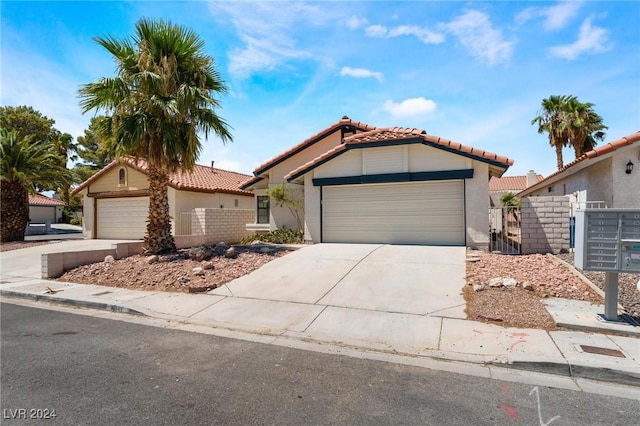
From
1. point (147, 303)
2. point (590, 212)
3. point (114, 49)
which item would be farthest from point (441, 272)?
point (114, 49)

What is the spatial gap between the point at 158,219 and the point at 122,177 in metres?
12.0

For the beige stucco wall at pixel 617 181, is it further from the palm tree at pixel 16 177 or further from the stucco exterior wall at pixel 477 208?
the palm tree at pixel 16 177

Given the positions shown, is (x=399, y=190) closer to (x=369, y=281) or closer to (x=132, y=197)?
(x=369, y=281)

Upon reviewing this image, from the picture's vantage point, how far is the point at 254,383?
4.14 meters

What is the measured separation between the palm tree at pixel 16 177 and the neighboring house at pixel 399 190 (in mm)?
16581

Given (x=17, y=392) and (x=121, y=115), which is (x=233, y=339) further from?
(x=121, y=115)

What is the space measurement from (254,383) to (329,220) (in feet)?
34.7

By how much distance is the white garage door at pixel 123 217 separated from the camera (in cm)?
2130

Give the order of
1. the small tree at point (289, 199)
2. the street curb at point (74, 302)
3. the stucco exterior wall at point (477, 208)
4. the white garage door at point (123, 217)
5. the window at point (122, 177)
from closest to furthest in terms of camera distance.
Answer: the street curb at point (74, 302)
the stucco exterior wall at point (477, 208)
the small tree at point (289, 199)
the white garage door at point (123, 217)
the window at point (122, 177)

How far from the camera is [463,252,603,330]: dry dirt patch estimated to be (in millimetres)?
6094

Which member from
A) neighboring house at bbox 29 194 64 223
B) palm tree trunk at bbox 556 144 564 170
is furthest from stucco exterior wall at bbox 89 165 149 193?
palm tree trunk at bbox 556 144 564 170

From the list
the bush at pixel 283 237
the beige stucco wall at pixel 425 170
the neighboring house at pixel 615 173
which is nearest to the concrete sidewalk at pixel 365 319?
the beige stucco wall at pixel 425 170

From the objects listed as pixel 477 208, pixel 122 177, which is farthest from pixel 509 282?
pixel 122 177

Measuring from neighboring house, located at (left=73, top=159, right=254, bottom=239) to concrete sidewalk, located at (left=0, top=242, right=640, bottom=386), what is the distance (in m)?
10.3
